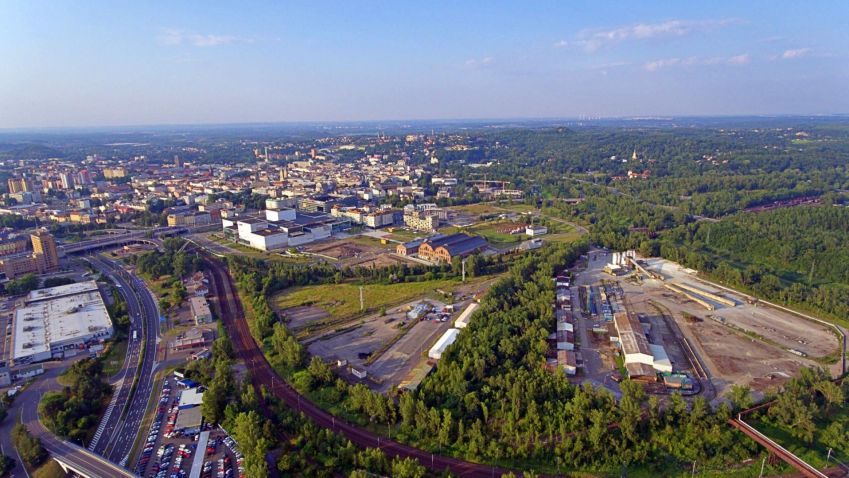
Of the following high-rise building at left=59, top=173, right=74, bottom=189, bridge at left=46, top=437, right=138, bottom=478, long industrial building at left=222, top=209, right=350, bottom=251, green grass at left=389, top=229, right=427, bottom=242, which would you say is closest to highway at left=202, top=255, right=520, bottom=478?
bridge at left=46, top=437, right=138, bottom=478

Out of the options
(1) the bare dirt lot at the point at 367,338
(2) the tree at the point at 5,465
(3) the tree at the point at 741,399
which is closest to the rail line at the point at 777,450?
(3) the tree at the point at 741,399

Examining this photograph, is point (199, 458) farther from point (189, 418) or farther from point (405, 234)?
point (405, 234)

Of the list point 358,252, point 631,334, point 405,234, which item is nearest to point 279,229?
point 358,252

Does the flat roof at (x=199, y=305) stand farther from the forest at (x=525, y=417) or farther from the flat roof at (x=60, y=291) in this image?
the forest at (x=525, y=417)

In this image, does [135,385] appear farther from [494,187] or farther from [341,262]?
[494,187]

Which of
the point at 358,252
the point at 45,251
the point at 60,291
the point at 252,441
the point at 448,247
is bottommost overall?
the point at 358,252

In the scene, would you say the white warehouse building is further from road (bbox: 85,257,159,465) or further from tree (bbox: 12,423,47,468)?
tree (bbox: 12,423,47,468)
